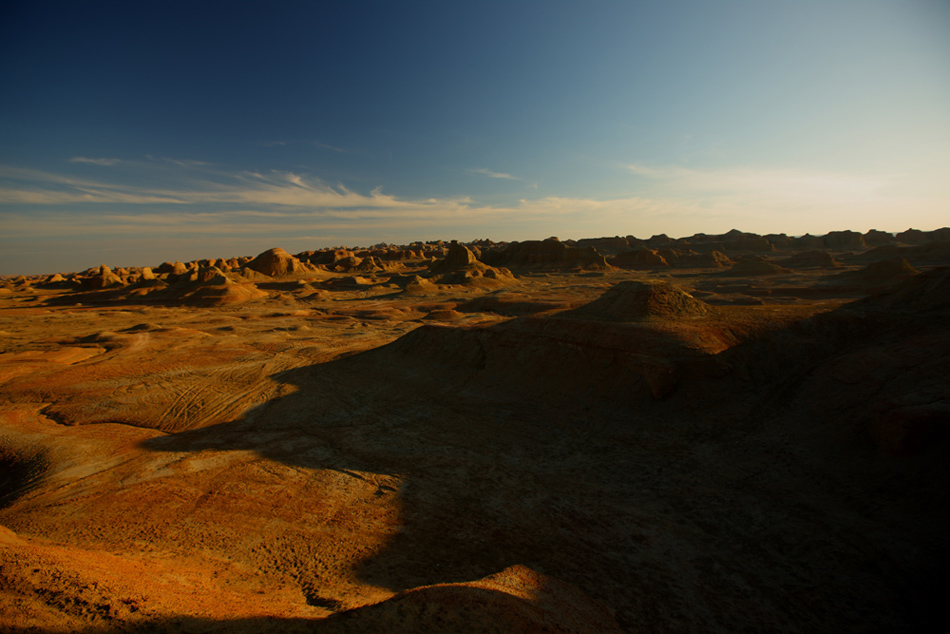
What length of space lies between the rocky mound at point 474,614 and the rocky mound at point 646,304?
10.6 m

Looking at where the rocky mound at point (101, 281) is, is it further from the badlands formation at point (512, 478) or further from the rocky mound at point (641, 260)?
the rocky mound at point (641, 260)

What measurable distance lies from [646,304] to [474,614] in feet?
40.9

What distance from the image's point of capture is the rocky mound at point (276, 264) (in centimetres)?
6241

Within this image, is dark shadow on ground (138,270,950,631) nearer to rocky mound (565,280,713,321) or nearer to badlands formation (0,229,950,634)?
badlands formation (0,229,950,634)

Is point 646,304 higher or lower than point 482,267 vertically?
lower

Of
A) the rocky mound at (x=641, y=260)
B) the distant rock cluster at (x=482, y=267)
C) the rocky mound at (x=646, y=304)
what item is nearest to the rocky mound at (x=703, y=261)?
the distant rock cluster at (x=482, y=267)

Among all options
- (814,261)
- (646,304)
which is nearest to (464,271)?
(646,304)

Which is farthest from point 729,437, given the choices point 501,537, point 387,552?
point 387,552

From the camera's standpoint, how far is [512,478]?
27.8 feet

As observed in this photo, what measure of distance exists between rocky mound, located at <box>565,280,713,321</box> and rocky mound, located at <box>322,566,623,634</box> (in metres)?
10.6

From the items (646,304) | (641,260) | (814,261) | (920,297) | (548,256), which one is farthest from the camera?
(548,256)

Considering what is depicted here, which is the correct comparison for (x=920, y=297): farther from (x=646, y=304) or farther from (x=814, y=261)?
(x=814, y=261)

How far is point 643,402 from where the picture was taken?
11.1 m

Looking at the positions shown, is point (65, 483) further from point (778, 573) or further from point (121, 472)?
point (778, 573)
